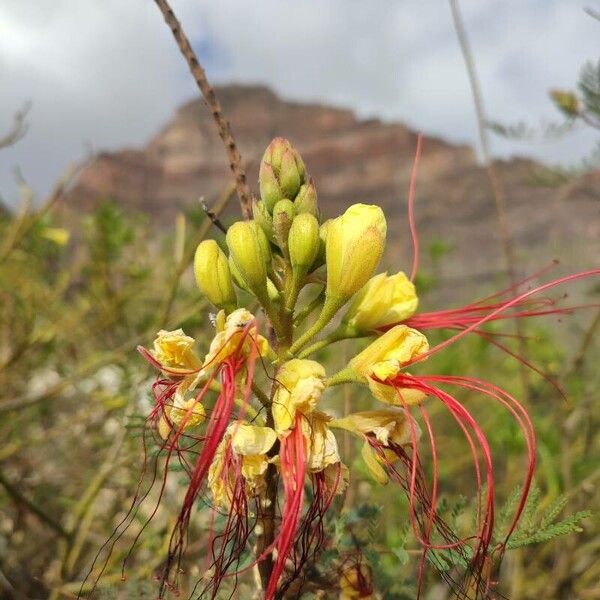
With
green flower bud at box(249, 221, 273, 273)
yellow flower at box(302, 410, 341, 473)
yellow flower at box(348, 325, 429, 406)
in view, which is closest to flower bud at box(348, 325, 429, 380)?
yellow flower at box(348, 325, 429, 406)

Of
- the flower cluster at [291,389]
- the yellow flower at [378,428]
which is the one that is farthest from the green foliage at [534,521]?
the yellow flower at [378,428]

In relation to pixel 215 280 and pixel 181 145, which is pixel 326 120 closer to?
pixel 181 145

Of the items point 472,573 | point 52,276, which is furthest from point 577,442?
point 52,276

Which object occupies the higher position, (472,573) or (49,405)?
(472,573)

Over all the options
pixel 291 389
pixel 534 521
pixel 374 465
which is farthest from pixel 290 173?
pixel 534 521

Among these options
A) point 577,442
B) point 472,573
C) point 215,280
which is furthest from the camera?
point 577,442

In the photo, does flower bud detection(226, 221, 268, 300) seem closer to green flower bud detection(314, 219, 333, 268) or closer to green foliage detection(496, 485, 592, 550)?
green flower bud detection(314, 219, 333, 268)
